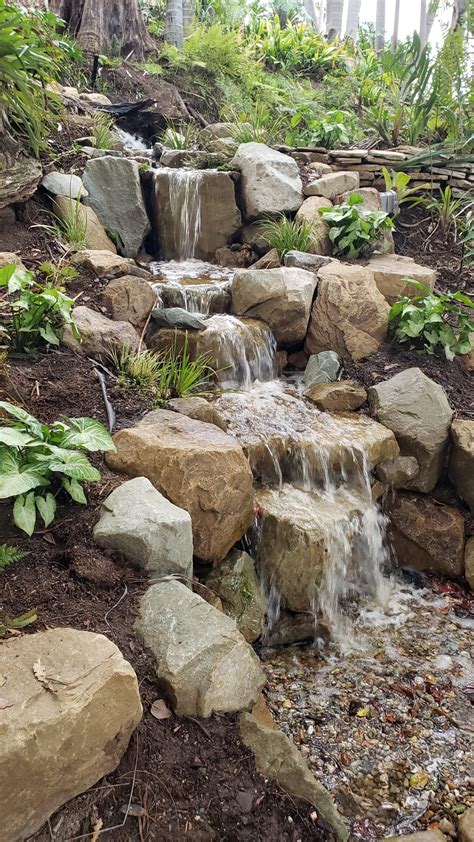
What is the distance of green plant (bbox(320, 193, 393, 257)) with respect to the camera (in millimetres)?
5867

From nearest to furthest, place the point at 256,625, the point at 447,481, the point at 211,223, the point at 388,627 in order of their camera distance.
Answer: the point at 256,625 → the point at 388,627 → the point at 447,481 → the point at 211,223

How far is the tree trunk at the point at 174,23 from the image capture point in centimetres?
1092

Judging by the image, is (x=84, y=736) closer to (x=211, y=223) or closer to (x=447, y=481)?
(x=447, y=481)

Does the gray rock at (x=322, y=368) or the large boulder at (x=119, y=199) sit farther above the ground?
the large boulder at (x=119, y=199)

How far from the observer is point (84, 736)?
1.66 meters

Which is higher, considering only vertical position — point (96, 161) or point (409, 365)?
point (96, 161)

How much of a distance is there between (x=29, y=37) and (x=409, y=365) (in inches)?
185

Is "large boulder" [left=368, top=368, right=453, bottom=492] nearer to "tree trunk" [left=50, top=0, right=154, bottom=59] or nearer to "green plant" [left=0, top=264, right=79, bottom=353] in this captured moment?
"green plant" [left=0, top=264, right=79, bottom=353]

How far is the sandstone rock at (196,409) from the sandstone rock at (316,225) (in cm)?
297

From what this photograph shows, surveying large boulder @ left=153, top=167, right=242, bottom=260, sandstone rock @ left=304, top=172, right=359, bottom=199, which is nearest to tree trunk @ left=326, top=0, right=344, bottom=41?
sandstone rock @ left=304, top=172, right=359, bottom=199

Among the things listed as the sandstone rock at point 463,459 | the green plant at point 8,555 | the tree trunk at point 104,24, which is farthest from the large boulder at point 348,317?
the tree trunk at point 104,24

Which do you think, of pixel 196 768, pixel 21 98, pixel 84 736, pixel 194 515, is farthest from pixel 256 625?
pixel 21 98

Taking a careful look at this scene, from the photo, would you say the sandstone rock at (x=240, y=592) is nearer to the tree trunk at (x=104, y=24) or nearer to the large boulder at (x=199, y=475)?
the large boulder at (x=199, y=475)

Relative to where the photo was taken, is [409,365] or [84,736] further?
[409,365]
